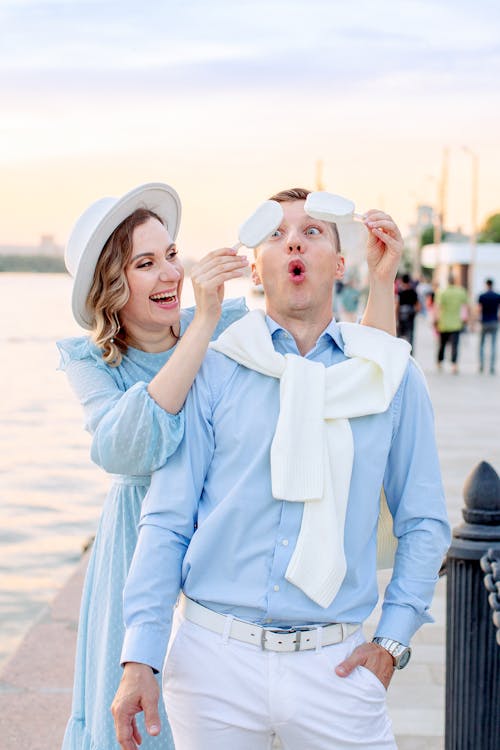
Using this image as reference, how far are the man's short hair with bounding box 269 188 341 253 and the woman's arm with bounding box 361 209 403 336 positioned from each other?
0.08m

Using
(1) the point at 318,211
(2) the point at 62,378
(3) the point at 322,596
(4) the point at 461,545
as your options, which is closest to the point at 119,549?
(3) the point at 322,596

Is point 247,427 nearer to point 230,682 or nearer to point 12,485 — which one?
point 230,682

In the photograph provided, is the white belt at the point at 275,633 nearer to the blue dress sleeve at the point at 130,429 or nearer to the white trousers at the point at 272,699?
the white trousers at the point at 272,699

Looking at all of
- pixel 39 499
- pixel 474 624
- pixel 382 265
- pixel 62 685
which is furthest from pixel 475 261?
pixel 382 265

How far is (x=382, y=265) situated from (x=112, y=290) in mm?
664

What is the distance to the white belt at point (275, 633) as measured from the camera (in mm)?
2486

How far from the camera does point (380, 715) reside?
2559 millimetres

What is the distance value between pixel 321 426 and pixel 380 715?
2.09 ft

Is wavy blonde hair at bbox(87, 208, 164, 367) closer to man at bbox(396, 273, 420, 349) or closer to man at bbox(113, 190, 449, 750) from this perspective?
man at bbox(113, 190, 449, 750)

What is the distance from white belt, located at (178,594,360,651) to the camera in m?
2.49

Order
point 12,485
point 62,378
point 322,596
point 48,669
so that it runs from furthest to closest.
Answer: point 62,378, point 12,485, point 48,669, point 322,596

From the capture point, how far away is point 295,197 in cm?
271

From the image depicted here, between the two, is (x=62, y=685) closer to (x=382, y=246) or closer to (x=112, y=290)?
(x=112, y=290)

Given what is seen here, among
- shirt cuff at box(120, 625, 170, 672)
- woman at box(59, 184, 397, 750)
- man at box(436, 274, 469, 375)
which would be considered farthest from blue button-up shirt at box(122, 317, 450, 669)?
man at box(436, 274, 469, 375)
